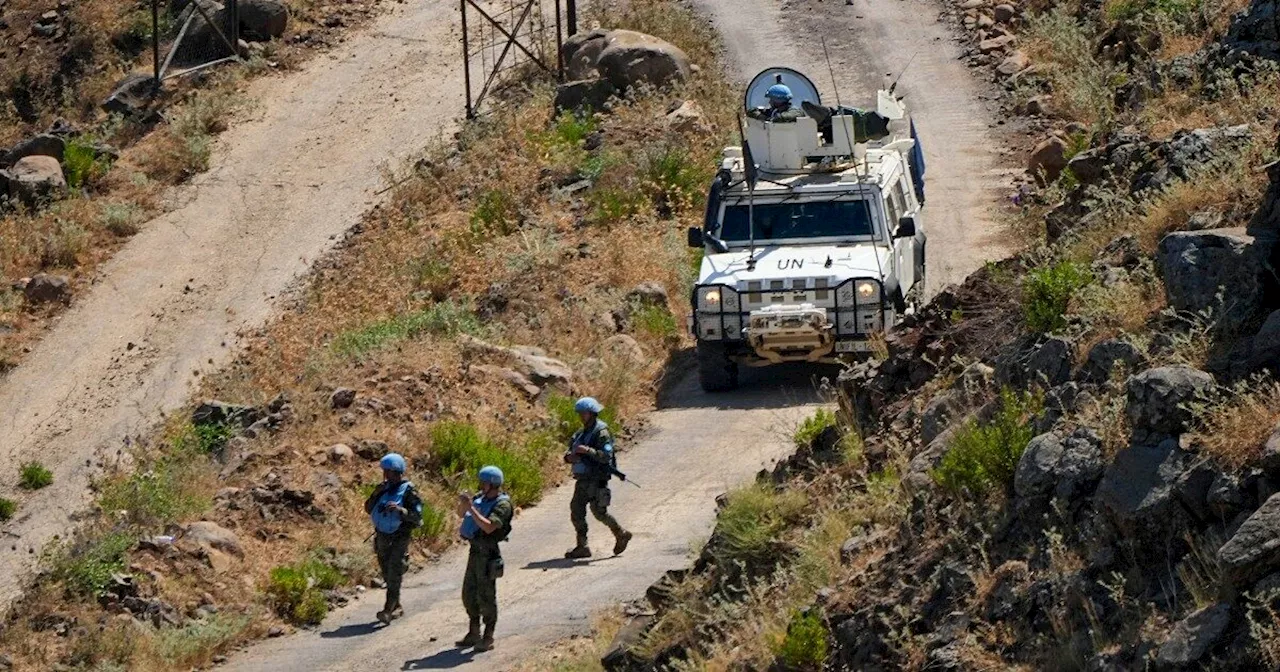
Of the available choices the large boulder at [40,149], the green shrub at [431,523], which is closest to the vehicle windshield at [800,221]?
the green shrub at [431,523]

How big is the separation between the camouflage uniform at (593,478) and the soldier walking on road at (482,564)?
1.78m

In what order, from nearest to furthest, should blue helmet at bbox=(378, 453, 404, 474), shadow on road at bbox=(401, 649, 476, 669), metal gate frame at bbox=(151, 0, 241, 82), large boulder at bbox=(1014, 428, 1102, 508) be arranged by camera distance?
large boulder at bbox=(1014, 428, 1102, 508) < shadow on road at bbox=(401, 649, 476, 669) < blue helmet at bbox=(378, 453, 404, 474) < metal gate frame at bbox=(151, 0, 241, 82)

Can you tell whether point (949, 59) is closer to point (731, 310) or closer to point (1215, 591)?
point (731, 310)

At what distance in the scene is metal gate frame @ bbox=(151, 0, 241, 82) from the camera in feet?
110

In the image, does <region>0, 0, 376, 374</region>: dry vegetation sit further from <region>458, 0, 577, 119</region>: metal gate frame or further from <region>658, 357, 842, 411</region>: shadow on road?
<region>658, 357, 842, 411</region>: shadow on road

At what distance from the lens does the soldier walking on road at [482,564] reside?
1310 centimetres

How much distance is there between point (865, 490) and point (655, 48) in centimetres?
1916

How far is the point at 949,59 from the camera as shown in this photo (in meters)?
33.6

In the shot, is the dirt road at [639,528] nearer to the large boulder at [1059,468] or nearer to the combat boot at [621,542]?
the combat boot at [621,542]

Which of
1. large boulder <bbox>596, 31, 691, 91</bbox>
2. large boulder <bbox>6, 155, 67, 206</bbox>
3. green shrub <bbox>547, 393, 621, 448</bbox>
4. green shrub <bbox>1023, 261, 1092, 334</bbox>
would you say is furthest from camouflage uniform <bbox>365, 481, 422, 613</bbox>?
large boulder <bbox>6, 155, 67, 206</bbox>

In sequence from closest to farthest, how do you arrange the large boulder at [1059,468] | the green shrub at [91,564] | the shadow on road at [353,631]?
the large boulder at [1059,468], the shadow on road at [353,631], the green shrub at [91,564]

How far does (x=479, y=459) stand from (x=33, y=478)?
6778 millimetres

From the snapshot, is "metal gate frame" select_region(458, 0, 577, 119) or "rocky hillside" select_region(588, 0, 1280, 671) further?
"metal gate frame" select_region(458, 0, 577, 119)

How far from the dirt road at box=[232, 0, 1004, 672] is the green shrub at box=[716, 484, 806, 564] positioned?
189 cm
